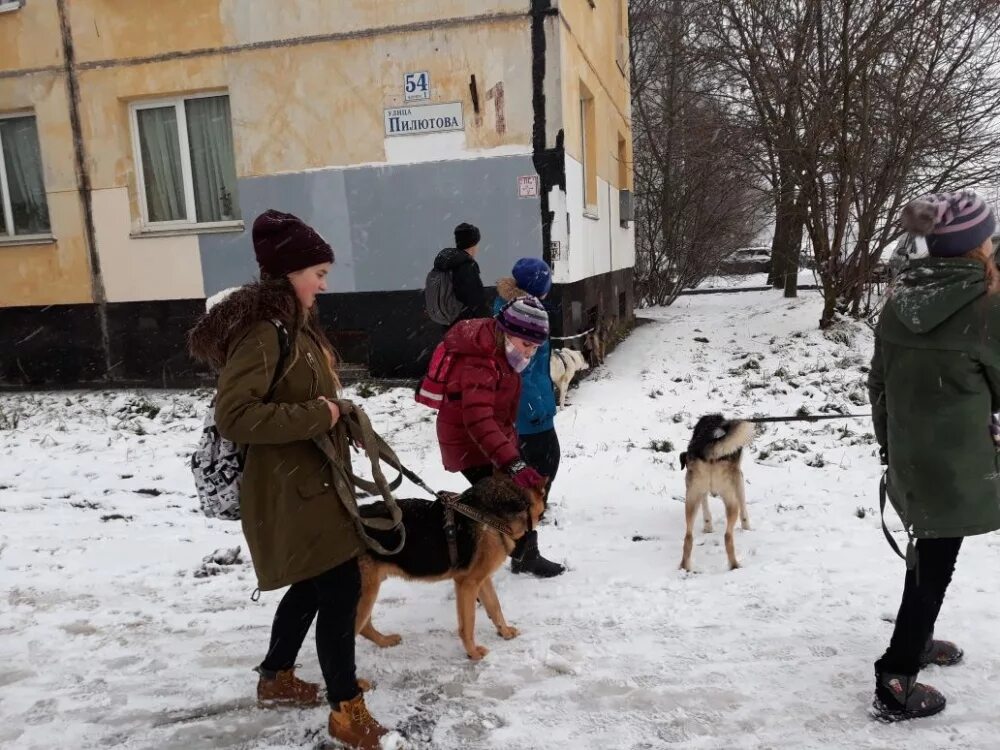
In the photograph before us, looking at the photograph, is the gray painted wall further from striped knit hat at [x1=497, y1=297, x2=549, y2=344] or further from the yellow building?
striped knit hat at [x1=497, y1=297, x2=549, y2=344]

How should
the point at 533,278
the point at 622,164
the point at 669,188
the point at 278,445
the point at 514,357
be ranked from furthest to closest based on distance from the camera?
the point at 669,188 → the point at 622,164 → the point at 533,278 → the point at 514,357 → the point at 278,445

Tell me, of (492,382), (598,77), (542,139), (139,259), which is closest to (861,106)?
(598,77)

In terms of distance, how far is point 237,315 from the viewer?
7.37 ft

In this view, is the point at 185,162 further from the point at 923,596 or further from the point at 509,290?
the point at 923,596

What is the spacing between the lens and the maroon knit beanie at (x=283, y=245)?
7.59 feet

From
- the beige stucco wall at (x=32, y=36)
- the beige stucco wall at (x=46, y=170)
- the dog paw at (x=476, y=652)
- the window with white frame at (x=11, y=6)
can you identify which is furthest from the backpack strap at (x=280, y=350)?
the window with white frame at (x=11, y=6)

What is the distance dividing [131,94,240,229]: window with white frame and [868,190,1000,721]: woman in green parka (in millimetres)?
8442

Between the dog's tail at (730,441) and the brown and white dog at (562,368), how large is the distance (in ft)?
11.2

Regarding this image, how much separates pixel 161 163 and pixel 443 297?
215 inches

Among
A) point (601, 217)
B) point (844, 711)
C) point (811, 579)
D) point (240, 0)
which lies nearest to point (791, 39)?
point (601, 217)

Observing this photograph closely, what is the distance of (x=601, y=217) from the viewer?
1111 centimetres

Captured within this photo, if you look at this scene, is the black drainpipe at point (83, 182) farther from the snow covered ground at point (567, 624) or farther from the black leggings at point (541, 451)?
the black leggings at point (541, 451)

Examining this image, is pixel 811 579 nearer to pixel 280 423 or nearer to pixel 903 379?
pixel 903 379

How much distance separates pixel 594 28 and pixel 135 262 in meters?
7.16
